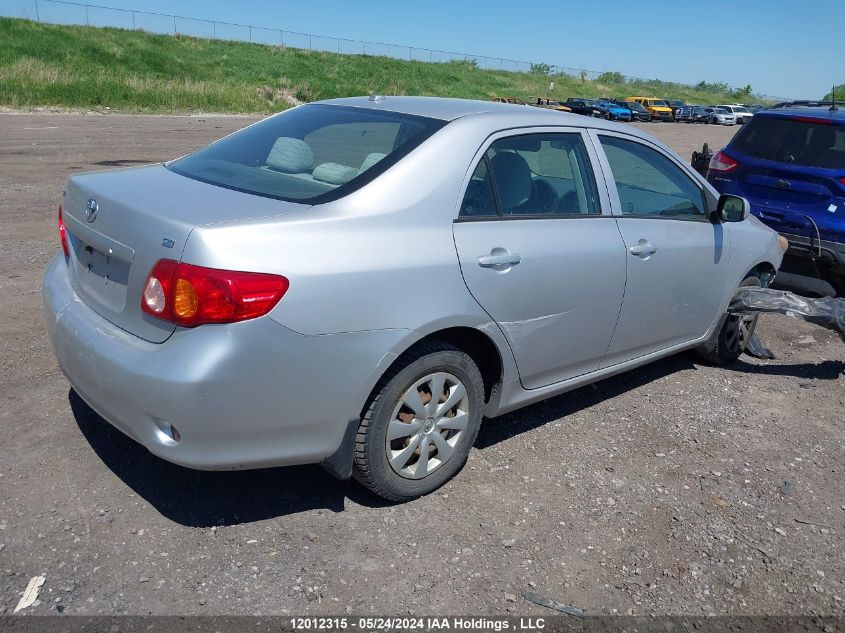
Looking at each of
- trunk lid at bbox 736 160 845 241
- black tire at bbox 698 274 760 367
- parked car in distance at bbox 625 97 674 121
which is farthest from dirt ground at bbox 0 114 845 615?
parked car in distance at bbox 625 97 674 121

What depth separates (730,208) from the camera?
16.4 feet

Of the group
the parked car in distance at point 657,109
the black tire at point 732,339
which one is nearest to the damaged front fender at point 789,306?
the black tire at point 732,339

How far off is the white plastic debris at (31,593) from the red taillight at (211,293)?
3.42 feet

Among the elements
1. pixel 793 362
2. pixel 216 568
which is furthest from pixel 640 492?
pixel 793 362

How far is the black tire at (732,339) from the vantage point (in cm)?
552

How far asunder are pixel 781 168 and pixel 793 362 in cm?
220

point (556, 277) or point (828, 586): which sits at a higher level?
point (556, 277)

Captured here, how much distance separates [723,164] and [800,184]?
0.88m

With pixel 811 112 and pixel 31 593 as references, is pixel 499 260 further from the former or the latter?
pixel 811 112

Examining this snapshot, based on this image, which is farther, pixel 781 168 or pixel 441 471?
pixel 781 168

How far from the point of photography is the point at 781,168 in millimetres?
7332

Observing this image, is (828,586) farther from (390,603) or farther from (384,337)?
(384,337)

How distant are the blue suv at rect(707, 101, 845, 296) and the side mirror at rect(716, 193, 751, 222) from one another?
92.9 inches

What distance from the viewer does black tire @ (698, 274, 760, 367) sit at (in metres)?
5.52
